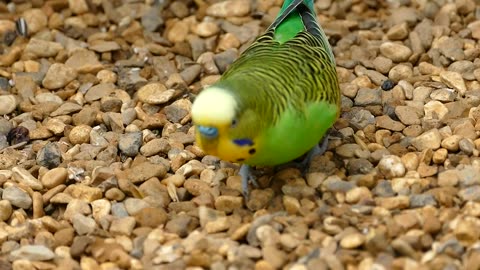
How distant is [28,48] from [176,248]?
7.76ft

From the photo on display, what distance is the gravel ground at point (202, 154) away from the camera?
389 cm

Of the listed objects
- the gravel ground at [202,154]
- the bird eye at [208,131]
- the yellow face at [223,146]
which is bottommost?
the gravel ground at [202,154]

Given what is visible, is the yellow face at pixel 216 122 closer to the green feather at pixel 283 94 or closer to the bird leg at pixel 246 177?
the green feather at pixel 283 94

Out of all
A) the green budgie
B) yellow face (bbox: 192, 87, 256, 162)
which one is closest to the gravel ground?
the green budgie

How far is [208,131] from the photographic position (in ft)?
12.2

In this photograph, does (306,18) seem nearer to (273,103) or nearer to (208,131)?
(273,103)

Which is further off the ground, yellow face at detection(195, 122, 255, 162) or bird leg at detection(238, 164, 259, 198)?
yellow face at detection(195, 122, 255, 162)

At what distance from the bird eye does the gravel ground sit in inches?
19.6

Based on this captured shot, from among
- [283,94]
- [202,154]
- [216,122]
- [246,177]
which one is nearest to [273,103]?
[283,94]

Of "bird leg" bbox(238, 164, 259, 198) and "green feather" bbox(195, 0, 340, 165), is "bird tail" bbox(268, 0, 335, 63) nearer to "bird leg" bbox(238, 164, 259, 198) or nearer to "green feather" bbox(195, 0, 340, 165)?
"green feather" bbox(195, 0, 340, 165)

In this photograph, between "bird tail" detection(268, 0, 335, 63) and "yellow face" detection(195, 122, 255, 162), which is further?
"bird tail" detection(268, 0, 335, 63)

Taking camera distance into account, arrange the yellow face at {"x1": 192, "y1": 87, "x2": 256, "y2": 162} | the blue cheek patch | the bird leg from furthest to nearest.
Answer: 1. the bird leg
2. the blue cheek patch
3. the yellow face at {"x1": 192, "y1": 87, "x2": 256, "y2": 162}

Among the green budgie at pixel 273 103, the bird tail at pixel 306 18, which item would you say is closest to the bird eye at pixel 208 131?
the green budgie at pixel 273 103

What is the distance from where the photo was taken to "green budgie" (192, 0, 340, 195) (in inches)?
146
